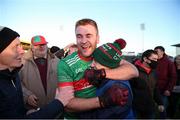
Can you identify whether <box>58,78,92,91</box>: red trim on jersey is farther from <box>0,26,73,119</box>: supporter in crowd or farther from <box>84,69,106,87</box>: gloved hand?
<box>84,69,106,87</box>: gloved hand

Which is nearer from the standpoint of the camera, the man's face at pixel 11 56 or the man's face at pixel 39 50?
the man's face at pixel 11 56

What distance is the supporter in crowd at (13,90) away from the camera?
2361 mm

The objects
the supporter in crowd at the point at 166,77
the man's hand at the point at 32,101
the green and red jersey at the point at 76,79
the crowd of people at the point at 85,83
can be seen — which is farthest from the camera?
the supporter in crowd at the point at 166,77

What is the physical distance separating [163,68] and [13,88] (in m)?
5.59

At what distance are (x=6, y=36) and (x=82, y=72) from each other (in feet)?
2.53

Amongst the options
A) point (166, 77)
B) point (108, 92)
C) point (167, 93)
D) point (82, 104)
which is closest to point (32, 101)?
point (82, 104)

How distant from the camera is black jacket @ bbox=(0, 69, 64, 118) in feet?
7.71

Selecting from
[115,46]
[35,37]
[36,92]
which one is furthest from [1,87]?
[35,37]

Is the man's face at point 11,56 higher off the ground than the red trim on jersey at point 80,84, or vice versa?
the man's face at point 11,56

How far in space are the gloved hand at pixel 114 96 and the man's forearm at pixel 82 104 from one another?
65mm

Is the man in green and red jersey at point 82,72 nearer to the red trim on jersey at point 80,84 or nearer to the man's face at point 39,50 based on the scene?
the red trim on jersey at point 80,84

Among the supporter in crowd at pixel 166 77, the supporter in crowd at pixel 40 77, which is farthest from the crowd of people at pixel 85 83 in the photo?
the supporter in crowd at pixel 166 77

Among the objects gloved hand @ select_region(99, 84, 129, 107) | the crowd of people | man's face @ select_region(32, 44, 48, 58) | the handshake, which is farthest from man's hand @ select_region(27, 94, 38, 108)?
gloved hand @ select_region(99, 84, 129, 107)

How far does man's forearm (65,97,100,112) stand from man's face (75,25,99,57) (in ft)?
1.58
